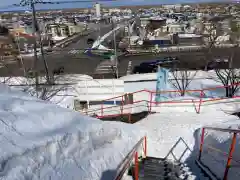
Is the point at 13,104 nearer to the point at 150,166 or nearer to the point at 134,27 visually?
the point at 150,166

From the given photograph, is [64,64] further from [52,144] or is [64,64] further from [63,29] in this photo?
[63,29]

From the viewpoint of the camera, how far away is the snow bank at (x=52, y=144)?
3.91m

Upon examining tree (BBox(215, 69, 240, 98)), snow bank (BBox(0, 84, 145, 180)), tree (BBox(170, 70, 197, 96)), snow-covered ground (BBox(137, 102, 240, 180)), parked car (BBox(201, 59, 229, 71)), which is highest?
Result: snow bank (BBox(0, 84, 145, 180))

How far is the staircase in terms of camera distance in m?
5.57

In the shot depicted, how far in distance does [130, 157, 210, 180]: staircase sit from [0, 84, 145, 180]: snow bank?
1.99ft

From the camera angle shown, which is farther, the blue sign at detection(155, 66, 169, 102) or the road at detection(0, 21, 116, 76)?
the road at detection(0, 21, 116, 76)

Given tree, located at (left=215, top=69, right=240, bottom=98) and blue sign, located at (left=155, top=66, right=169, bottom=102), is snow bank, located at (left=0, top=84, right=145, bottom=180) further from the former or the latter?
tree, located at (left=215, top=69, right=240, bottom=98)

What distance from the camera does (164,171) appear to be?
19.3 ft

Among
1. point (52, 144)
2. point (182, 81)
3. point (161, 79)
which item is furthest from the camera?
point (182, 81)

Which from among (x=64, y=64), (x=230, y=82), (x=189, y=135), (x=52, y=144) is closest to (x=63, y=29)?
(x=64, y=64)

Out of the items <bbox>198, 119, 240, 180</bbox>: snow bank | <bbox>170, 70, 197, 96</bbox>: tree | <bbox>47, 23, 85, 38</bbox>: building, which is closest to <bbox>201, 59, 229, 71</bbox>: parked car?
<bbox>170, 70, 197, 96</bbox>: tree

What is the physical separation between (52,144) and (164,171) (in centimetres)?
276

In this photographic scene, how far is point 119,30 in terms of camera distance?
7150 centimetres

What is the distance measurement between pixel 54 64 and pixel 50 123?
36996mm
